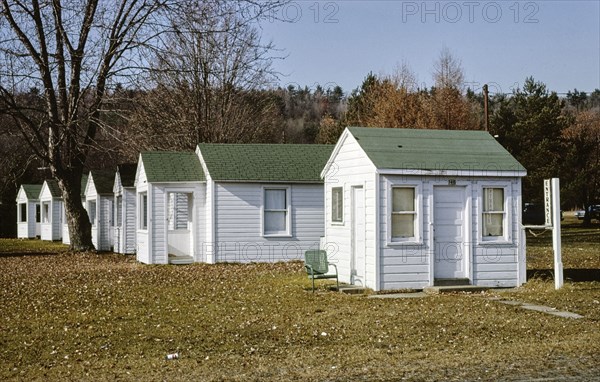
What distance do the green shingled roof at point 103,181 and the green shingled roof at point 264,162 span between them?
1016cm

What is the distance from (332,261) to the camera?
2066 centimetres

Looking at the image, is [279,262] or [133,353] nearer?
[133,353]

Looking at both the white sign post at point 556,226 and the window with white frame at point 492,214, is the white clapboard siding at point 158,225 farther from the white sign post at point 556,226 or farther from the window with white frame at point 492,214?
the white sign post at point 556,226

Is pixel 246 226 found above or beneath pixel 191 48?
beneath

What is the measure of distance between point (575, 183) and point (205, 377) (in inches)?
2042

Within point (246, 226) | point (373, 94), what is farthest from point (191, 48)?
point (246, 226)

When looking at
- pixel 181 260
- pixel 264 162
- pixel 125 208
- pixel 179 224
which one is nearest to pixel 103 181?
pixel 125 208

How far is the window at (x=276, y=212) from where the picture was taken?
94.4 ft

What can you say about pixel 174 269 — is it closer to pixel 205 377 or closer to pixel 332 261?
pixel 332 261

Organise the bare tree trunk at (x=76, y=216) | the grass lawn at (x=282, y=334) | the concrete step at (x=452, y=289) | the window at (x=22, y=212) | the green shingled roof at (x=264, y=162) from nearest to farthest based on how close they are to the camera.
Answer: the grass lawn at (x=282, y=334) → the concrete step at (x=452, y=289) → the green shingled roof at (x=264, y=162) → the bare tree trunk at (x=76, y=216) → the window at (x=22, y=212)

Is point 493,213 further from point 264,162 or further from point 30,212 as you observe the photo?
point 30,212

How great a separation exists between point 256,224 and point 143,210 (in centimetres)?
475

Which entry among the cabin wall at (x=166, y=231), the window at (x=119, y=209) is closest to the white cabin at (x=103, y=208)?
the window at (x=119, y=209)

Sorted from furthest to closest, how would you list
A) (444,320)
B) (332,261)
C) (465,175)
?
(332,261)
(465,175)
(444,320)
